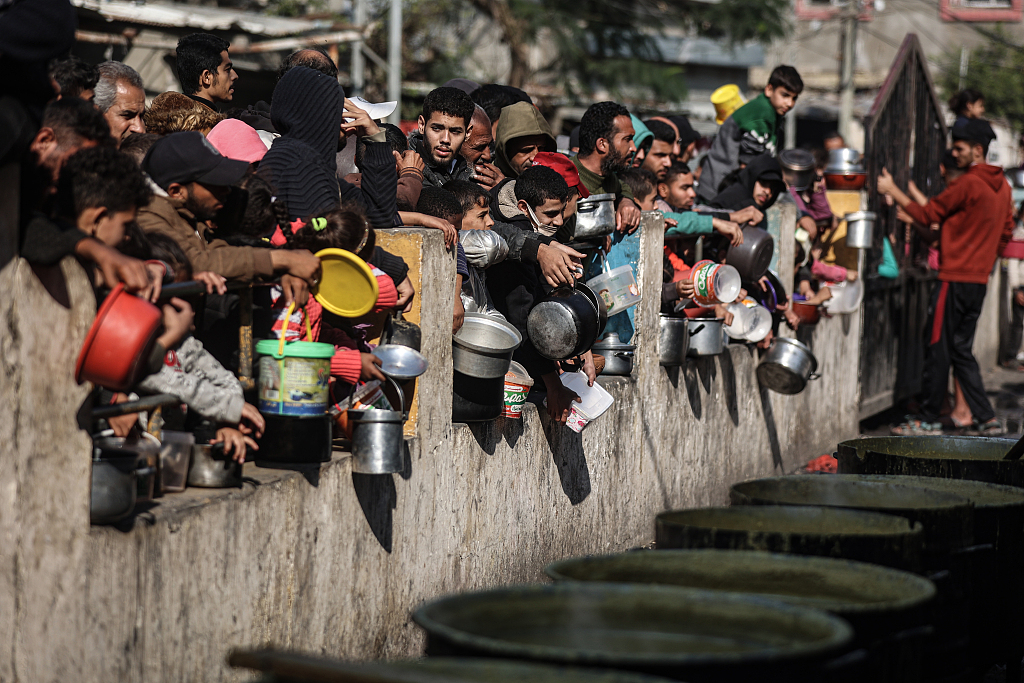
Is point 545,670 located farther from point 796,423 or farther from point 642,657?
point 796,423

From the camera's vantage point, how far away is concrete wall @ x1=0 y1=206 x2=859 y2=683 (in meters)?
3.06

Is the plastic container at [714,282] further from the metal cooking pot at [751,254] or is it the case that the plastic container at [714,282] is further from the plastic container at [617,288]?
the plastic container at [617,288]

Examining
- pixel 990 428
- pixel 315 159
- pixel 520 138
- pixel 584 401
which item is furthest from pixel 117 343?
pixel 990 428

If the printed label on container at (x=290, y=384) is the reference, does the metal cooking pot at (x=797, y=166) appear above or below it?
above

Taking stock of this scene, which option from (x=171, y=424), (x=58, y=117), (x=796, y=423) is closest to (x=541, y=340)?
(x=171, y=424)

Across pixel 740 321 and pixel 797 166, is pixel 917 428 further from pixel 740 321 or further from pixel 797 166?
pixel 740 321

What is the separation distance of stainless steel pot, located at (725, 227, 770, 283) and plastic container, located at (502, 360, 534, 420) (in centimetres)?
301

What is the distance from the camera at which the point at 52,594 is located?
9.98ft

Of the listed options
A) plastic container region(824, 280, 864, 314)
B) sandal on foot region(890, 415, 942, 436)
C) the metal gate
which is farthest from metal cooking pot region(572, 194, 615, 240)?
sandal on foot region(890, 415, 942, 436)

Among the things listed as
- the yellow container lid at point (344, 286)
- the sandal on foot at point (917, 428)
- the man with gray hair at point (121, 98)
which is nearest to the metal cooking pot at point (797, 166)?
the sandal on foot at point (917, 428)

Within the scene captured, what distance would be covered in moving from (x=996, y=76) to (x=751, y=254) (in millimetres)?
24980

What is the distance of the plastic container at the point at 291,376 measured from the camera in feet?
12.9

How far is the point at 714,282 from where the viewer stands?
7.50 m

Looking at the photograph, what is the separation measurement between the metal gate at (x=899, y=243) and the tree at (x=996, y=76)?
16814mm
